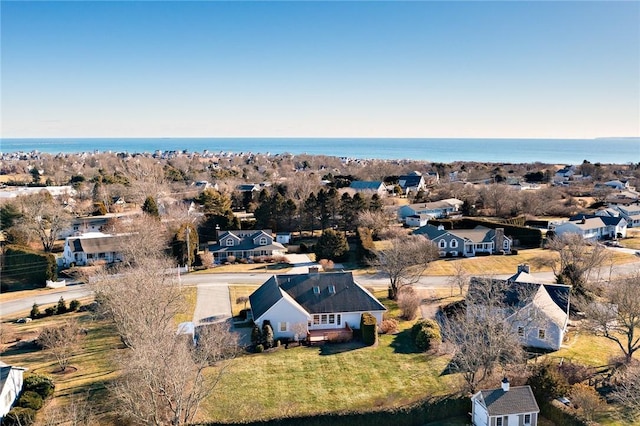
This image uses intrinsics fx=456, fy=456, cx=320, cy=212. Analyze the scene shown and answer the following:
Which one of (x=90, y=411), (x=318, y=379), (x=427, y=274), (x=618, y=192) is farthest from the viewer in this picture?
(x=618, y=192)

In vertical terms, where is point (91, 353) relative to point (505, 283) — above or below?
below

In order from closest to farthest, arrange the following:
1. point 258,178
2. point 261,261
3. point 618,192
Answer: point 261,261
point 618,192
point 258,178

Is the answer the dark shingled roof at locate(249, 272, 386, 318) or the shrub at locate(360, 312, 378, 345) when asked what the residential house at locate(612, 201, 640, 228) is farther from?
the shrub at locate(360, 312, 378, 345)

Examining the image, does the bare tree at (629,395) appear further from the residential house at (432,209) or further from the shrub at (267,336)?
the residential house at (432,209)

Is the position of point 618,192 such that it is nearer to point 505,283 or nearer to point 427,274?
point 427,274

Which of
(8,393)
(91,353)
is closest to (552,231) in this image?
(91,353)

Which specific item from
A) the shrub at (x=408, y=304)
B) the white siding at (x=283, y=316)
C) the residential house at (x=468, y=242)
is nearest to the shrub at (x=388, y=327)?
the shrub at (x=408, y=304)

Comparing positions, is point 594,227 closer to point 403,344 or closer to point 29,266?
point 403,344
